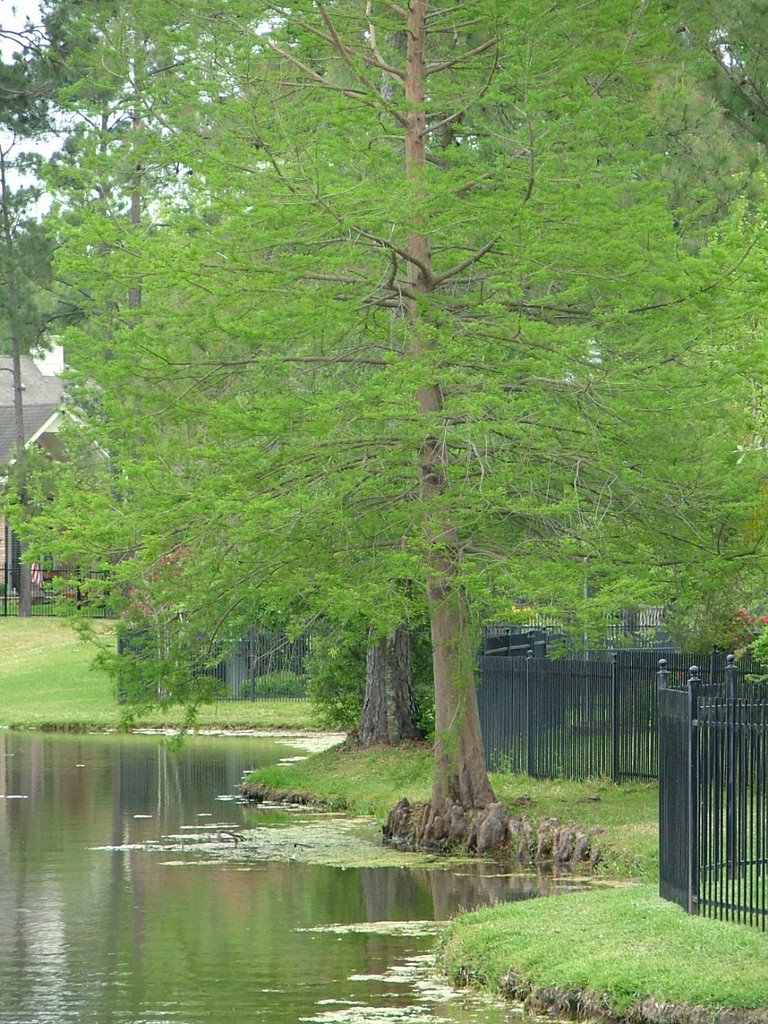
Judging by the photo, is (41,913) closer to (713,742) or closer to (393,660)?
(713,742)

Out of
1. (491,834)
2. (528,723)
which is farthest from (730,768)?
(528,723)

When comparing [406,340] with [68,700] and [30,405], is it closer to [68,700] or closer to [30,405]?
[68,700]

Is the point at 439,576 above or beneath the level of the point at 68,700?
above

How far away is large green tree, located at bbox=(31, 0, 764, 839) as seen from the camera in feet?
64.2

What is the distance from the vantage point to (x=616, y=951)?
13.7m

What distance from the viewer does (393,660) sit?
30766 mm

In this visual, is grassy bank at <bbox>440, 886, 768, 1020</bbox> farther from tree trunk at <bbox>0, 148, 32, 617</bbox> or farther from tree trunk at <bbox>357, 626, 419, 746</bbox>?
tree trunk at <bbox>0, 148, 32, 617</bbox>

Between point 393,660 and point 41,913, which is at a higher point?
point 393,660

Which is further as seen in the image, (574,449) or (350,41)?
(350,41)

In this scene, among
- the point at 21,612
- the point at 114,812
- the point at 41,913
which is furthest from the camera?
the point at 21,612

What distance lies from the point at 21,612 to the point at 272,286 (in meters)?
38.9

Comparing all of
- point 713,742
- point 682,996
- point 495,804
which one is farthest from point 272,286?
point 682,996

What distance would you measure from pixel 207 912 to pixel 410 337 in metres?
6.27

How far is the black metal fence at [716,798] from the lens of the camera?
46.5ft
